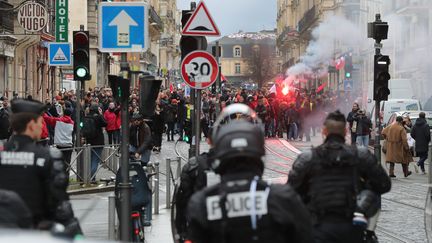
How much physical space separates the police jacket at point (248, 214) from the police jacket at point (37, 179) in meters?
1.86

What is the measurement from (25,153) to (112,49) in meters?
3.85

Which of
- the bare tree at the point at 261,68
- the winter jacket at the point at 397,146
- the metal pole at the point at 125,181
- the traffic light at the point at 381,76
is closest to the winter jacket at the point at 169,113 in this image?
the winter jacket at the point at 397,146

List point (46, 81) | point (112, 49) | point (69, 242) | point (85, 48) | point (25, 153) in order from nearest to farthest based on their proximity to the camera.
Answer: point (69, 242) → point (25, 153) → point (112, 49) → point (85, 48) → point (46, 81)

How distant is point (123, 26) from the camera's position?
33.7ft

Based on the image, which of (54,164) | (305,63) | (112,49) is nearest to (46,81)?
(305,63)

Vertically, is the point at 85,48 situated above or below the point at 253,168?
above

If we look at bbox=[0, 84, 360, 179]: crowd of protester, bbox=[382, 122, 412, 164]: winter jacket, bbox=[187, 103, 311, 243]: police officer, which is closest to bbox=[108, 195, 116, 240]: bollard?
bbox=[187, 103, 311, 243]: police officer

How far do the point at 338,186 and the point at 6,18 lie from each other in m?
32.5

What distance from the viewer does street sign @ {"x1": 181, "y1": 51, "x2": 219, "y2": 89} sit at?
547 inches

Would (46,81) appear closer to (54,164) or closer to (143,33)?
(143,33)

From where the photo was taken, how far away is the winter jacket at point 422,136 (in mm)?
24406

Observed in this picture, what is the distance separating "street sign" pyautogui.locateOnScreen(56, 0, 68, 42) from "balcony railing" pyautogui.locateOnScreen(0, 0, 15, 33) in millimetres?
1927

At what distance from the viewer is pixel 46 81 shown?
155 ft

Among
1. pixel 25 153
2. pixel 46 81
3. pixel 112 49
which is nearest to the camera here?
pixel 25 153
